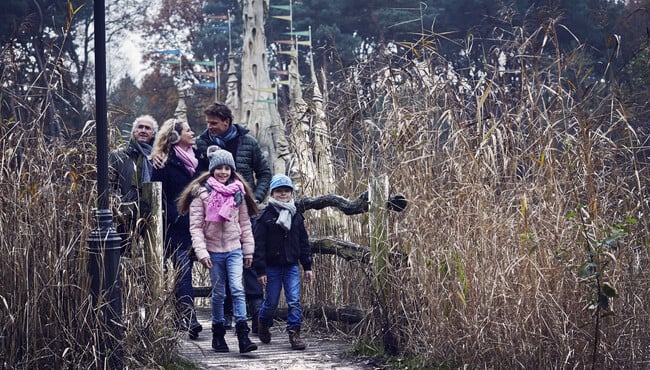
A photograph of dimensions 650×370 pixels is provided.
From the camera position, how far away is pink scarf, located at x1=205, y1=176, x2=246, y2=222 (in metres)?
5.62

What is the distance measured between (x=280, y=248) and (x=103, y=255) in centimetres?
177

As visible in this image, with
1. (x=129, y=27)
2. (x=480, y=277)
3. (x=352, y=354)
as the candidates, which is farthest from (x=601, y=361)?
(x=129, y=27)

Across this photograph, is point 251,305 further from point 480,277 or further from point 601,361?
point 601,361

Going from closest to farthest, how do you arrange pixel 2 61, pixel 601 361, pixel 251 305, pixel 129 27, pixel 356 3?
pixel 601 361, pixel 2 61, pixel 251 305, pixel 129 27, pixel 356 3

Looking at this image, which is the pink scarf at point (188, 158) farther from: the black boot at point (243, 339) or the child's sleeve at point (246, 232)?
the black boot at point (243, 339)

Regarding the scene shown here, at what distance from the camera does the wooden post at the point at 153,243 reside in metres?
4.97

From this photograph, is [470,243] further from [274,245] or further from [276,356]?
[274,245]

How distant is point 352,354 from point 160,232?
1415 mm

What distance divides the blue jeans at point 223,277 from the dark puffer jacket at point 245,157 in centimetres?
95

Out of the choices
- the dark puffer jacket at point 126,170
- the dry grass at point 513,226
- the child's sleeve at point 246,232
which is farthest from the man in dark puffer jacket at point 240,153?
the dry grass at point 513,226

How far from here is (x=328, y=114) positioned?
698 cm

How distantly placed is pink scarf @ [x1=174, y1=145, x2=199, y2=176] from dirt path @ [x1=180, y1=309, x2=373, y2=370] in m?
1.19

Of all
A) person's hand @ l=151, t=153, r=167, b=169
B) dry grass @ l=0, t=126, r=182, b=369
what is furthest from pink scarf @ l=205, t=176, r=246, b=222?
dry grass @ l=0, t=126, r=182, b=369

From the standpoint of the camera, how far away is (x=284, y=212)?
596 cm
